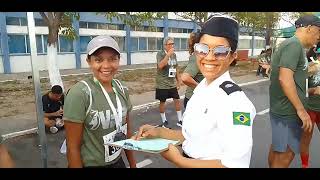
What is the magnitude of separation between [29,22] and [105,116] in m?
0.86

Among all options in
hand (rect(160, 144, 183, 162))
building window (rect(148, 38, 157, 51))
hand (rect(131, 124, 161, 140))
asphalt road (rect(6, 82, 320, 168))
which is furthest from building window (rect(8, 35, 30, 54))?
hand (rect(160, 144, 183, 162))

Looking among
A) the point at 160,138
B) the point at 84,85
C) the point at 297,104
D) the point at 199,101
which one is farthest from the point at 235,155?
the point at 297,104

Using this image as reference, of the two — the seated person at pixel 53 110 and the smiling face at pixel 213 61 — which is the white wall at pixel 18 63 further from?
the smiling face at pixel 213 61

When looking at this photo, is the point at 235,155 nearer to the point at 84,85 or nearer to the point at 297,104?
the point at 84,85

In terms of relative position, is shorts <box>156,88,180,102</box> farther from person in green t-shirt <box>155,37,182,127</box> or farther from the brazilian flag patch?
the brazilian flag patch

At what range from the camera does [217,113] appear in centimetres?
124

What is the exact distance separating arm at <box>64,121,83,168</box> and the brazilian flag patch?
91 cm

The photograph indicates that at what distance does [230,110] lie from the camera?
1.20 meters

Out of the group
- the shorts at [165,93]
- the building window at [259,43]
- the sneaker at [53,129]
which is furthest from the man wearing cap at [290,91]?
the building window at [259,43]

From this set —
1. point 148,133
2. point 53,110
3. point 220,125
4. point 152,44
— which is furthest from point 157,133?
point 152,44

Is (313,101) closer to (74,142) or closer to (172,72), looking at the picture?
(172,72)

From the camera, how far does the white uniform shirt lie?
3.83 feet

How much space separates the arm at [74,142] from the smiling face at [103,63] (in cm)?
31
